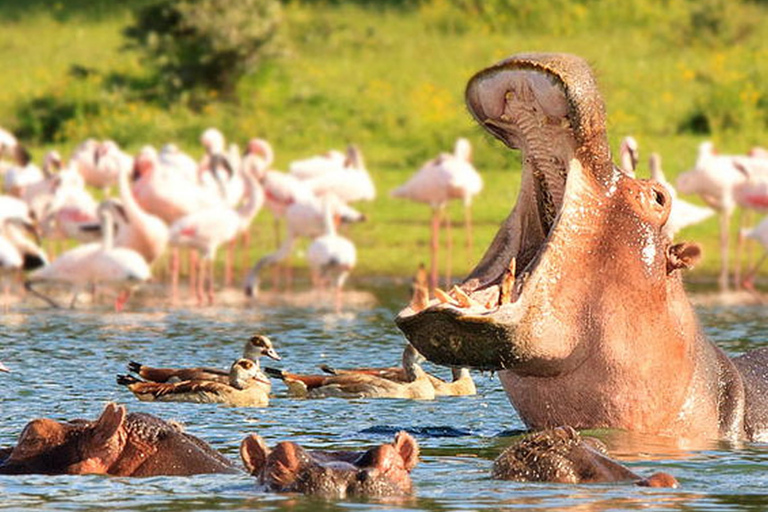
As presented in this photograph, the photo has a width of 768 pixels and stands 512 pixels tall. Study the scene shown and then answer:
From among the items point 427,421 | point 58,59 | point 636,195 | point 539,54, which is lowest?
point 427,421

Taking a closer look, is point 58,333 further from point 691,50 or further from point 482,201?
point 691,50

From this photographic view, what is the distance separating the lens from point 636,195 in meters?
6.13

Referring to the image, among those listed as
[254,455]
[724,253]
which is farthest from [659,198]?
[724,253]

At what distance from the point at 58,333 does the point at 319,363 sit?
2.14 m

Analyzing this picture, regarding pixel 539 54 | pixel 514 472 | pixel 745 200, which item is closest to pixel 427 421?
pixel 514 472

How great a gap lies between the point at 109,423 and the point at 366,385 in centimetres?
340

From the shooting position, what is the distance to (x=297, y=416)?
8.30 metres

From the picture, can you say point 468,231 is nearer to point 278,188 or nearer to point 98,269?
point 278,188

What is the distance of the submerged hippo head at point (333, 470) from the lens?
5.65 meters

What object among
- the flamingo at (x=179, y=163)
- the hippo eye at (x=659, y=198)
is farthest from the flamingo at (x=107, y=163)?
the hippo eye at (x=659, y=198)

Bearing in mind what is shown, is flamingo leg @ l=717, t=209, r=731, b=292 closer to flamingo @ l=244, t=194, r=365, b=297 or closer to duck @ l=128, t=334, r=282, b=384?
flamingo @ l=244, t=194, r=365, b=297

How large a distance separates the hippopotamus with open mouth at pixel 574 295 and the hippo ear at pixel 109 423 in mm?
893

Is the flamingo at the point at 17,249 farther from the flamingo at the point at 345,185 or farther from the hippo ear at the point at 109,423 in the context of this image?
the hippo ear at the point at 109,423

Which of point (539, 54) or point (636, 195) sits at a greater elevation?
point (539, 54)
